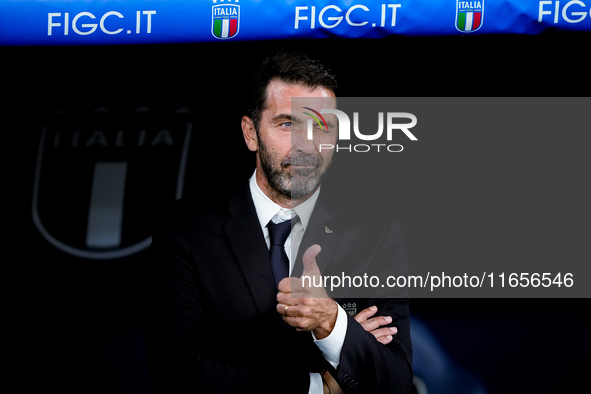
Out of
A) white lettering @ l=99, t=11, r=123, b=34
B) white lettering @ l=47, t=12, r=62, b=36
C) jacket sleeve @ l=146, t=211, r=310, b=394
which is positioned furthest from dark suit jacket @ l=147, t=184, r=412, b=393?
white lettering @ l=47, t=12, r=62, b=36

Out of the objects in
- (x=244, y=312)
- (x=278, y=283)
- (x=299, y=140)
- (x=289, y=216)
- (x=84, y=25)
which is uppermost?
(x=84, y=25)

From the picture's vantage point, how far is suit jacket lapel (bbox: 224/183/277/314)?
1.96 m

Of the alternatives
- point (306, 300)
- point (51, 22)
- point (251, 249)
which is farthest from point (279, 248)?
point (51, 22)

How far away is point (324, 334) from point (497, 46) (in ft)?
6.97

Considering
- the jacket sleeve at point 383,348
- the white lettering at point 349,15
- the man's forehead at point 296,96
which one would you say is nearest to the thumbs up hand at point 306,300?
the jacket sleeve at point 383,348

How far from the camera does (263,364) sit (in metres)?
1.96

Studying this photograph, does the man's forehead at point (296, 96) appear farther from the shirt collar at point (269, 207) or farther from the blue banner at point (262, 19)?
the shirt collar at point (269, 207)

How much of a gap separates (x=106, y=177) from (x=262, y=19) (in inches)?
65.8

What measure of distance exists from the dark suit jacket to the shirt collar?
0.04 metres

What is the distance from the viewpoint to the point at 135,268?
3.32 m

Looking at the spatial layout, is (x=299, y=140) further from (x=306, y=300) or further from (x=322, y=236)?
(x=306, y=300)

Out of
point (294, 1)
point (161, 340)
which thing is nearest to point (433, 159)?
point (294, 1)

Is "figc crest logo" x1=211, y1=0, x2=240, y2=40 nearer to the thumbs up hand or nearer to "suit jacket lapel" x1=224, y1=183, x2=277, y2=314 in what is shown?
"suit jacket lapel" x1=224, y1=183, x2=277, y2=314

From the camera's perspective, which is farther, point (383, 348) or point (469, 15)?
point (469, 15)
